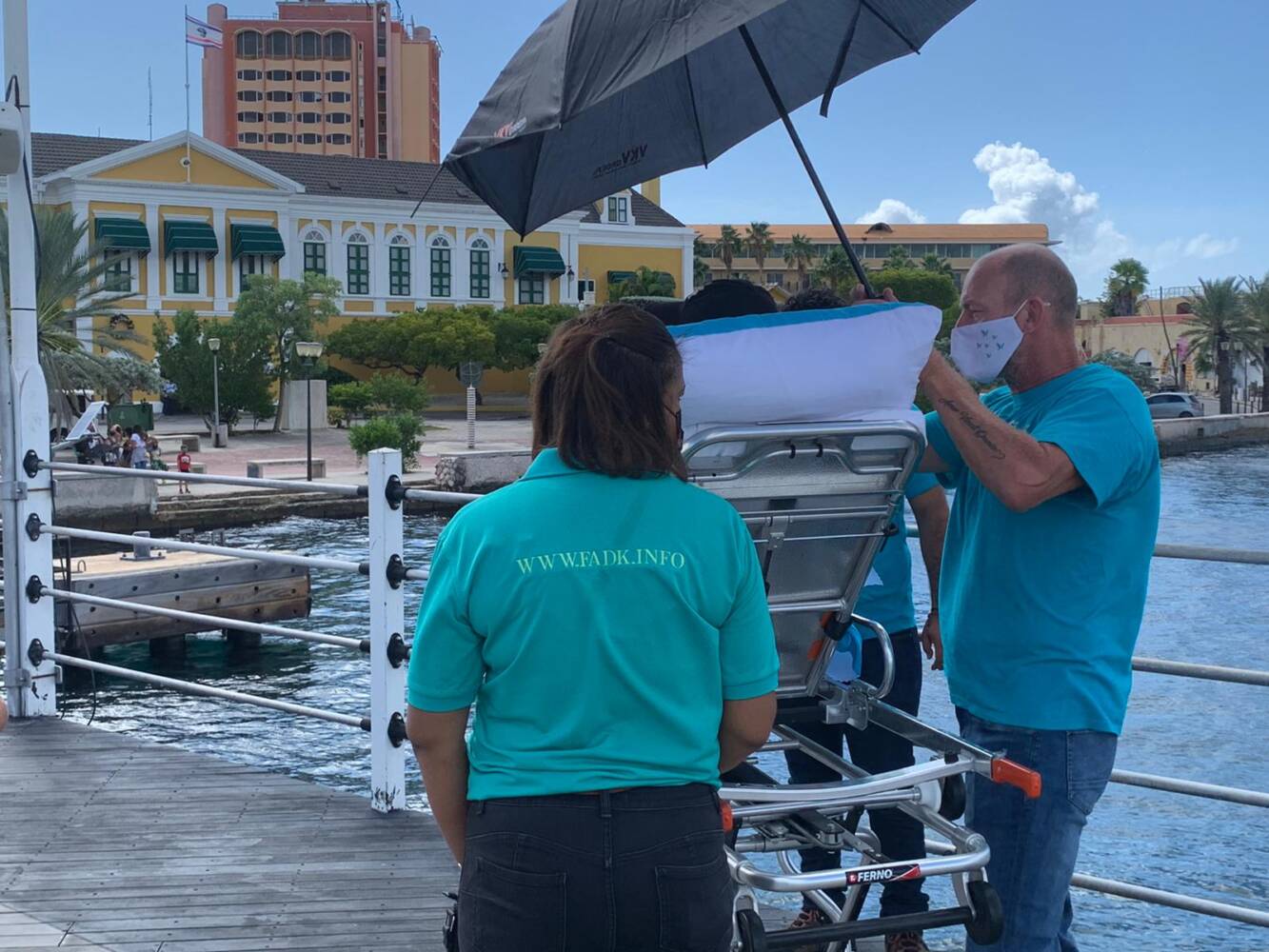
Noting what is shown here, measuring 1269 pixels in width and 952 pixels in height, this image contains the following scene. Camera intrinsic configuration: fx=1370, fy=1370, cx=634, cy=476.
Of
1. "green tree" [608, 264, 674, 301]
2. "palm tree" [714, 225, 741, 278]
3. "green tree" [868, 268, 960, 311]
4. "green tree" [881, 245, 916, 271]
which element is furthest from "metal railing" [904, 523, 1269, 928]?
"green tree" [881, 245, 916, 271]

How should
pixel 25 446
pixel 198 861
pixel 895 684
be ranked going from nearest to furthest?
pixel 895 684 < pixel 198 861 < pixel 25 446

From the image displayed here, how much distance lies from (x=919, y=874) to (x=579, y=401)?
106 cm

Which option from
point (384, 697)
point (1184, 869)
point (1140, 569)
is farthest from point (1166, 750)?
point (1140, 569)

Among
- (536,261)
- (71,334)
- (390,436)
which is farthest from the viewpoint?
(536,261)

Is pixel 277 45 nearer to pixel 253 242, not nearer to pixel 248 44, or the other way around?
pixel 248 44

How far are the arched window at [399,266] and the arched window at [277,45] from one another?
2208 inches

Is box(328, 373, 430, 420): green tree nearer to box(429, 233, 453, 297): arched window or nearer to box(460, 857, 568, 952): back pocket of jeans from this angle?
box(429, 233, 453, 297): arched window

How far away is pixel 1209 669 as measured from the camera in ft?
11.0

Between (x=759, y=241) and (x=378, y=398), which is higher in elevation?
(x=759, y=241)

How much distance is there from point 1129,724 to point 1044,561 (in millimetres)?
18485

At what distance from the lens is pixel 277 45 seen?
11231cm

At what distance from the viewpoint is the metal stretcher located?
232cm

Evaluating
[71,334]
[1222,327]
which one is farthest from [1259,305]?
[71,334]

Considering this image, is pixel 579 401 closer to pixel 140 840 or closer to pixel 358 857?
pixel 358 857
